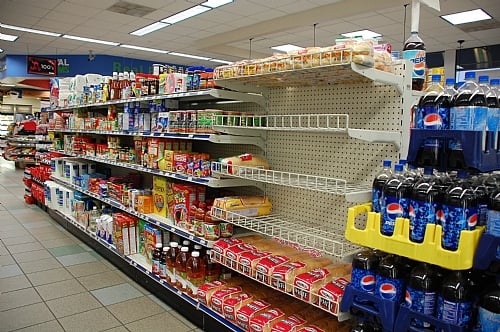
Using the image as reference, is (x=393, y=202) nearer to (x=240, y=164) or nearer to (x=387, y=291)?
(x=387, y=291)

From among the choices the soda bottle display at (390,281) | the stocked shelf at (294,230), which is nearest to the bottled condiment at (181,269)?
the stocked shelf at (294,230)

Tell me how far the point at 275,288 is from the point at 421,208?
3.64 ft

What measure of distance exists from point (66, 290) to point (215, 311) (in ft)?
5.93

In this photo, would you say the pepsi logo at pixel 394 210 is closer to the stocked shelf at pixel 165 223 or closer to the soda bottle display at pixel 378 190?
the soda bottle display at pixel 378 190

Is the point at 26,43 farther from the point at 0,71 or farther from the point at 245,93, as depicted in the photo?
the point at 245,93

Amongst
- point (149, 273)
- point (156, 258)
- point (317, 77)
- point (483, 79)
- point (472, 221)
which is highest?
point (317, 77)

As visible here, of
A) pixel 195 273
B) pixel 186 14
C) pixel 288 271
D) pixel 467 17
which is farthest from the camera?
pixel 186 14

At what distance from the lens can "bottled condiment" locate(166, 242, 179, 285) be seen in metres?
3.41

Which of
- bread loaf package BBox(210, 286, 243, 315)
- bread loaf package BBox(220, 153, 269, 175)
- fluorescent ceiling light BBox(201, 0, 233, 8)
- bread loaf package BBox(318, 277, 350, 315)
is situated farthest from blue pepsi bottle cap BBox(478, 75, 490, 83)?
fluorescent ceiling light BBox(201, 0, 233, 8)

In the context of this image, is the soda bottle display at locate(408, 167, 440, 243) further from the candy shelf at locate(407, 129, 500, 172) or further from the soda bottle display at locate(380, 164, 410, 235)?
the candy shelf at locate(407, 129, 500, 172)

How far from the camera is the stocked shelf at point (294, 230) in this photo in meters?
2.45

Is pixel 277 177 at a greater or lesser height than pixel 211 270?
greater

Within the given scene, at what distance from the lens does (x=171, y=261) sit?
3.43 m

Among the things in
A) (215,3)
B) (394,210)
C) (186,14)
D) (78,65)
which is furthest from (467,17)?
(78,65)
